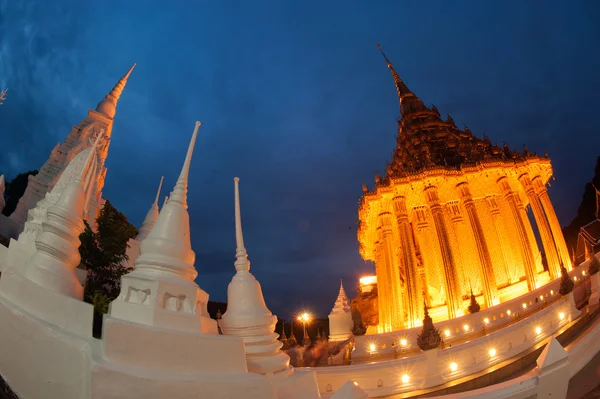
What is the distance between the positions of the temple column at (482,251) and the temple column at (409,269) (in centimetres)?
322

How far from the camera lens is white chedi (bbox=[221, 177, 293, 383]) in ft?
14.1

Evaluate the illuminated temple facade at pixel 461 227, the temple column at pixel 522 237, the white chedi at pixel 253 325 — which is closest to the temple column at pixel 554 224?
the illuminated temple facade at pixel 461 227

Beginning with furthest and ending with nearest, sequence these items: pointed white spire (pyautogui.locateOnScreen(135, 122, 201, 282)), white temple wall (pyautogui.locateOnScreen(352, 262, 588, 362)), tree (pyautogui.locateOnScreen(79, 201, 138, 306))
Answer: white temple wall (pyautogui.locateOnScreen(352, 262, 588, 362)) → tree (pyautogui.locateOnScreen(79, 201, 138, 306)) → pointed white spire (pyautogui.locateOnScreen(135, 122, 201, 282))

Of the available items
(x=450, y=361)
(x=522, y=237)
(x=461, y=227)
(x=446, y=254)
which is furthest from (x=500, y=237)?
(x=450, y=361)

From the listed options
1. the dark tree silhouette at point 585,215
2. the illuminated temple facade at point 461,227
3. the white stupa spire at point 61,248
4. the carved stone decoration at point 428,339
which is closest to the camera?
the white stupa spire at point 61,248

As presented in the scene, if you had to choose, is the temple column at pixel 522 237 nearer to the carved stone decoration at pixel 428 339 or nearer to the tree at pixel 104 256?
the carved stone decoration at pixel 428 339

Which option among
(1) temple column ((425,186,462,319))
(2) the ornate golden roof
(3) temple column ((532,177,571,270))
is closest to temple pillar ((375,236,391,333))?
(1) temple column ((425,186,462,319))

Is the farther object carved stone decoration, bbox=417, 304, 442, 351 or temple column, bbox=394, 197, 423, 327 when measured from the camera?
temple column, bbox=394, 197, 423, 327

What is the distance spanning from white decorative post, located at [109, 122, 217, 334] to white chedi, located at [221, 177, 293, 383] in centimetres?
43

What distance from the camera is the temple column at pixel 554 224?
17.4 meters

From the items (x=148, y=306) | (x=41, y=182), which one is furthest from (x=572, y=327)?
(x=41, y=182)

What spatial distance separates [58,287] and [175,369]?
2.08 metres

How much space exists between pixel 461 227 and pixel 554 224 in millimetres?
4509

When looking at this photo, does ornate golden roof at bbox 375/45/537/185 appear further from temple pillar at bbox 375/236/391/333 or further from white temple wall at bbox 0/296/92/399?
white temple wall at bbox 0/296/92/399
